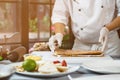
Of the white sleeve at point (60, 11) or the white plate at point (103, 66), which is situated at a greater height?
the white sleeve at point (60, 11)

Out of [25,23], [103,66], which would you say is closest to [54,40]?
[103,66]

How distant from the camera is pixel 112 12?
181cm

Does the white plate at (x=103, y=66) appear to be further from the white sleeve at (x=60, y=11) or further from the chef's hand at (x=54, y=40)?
the white sleeve at (x=60, y=11)

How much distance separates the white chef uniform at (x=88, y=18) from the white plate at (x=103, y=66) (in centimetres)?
59

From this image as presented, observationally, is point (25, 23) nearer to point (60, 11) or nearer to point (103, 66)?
point (60, 11)

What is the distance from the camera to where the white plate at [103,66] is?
42.7 inches

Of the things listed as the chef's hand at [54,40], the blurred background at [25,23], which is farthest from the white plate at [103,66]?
the blurred background at [25,23]

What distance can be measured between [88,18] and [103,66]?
2.38ft

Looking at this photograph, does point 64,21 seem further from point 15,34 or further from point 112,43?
point 15,34

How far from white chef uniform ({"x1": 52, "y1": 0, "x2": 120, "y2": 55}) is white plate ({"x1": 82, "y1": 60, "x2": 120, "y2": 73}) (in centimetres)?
59

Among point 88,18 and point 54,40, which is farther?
point 88,18

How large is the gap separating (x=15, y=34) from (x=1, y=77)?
6.10 feet

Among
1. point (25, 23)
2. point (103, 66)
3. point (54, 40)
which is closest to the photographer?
point (103, 66)

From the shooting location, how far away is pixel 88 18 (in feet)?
6.01
